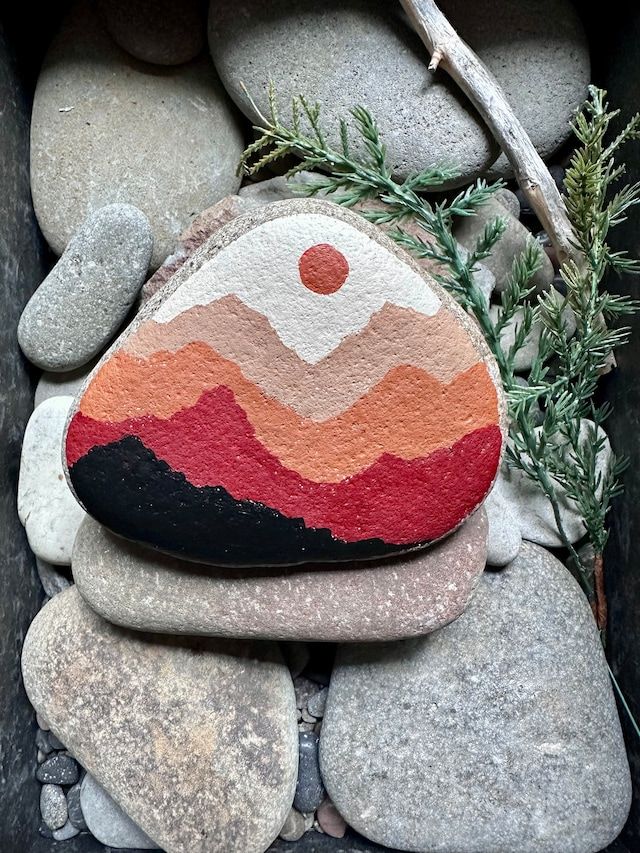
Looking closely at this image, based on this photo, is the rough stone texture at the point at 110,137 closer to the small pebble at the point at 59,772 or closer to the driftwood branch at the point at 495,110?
the driftwood branch at the point at 495,110

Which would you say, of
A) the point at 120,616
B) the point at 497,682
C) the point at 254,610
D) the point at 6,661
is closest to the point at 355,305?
the point at 254,610

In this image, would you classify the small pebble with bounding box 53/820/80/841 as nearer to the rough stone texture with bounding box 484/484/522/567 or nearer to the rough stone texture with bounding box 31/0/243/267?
the rough stone texture with bounding box 484/484/522/567

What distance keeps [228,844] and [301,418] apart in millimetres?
742

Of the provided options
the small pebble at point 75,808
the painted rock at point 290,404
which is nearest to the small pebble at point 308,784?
the small pebble at point 75,808

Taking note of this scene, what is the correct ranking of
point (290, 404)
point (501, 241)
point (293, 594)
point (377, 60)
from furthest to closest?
point (501, 241) → point (377, 60) → point (293, 594) → point (290, 404)

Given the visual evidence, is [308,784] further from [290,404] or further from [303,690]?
[290,404]

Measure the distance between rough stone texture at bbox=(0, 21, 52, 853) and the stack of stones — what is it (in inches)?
1.4

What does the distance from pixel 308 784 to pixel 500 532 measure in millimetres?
580

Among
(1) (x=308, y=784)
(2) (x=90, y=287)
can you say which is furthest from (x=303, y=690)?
(2) (x=90, y=287)

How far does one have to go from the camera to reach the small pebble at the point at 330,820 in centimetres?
130

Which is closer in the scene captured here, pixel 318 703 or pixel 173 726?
pixel 173 726

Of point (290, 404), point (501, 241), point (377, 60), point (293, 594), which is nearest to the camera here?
point (290, 404)

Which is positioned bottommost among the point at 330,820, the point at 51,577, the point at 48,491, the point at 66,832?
the point at 330,820

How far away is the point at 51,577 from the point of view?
1352mm
